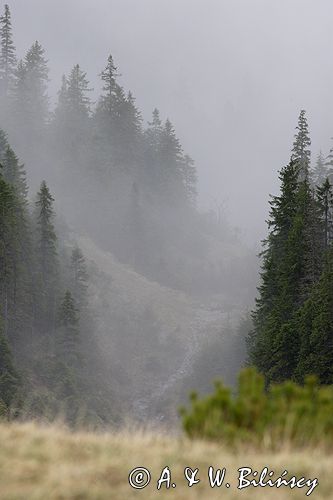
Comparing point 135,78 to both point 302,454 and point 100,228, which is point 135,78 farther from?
point 302,454

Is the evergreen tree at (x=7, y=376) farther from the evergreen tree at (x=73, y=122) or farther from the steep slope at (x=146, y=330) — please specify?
the evergreen tree at (x=73, y=122)

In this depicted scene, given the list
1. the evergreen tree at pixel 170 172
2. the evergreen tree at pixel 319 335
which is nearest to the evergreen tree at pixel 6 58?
the evergreen tree at pixel 170 172

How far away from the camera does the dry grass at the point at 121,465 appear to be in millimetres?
5766

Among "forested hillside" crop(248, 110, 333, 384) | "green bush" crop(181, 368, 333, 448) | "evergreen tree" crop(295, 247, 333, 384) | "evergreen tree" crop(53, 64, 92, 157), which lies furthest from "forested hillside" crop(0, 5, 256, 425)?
"green bush" crop(181, 368, 333, 448)

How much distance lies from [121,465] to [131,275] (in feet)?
196

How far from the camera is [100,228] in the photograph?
74000 millimetres

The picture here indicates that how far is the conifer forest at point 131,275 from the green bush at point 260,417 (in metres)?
0.07

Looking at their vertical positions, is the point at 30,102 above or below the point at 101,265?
above

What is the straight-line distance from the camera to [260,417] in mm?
7023

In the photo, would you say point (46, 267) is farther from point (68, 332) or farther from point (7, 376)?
point (7, 376)

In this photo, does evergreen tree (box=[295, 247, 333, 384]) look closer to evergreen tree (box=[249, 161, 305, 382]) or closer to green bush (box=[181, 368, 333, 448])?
evergreen tree (box=[249, 161, 305, 382])

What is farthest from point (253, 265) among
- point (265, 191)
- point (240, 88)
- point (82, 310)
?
point (240, 88)

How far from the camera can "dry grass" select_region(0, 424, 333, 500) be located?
5766 mm

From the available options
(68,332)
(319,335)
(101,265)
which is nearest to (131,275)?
(101,265)
